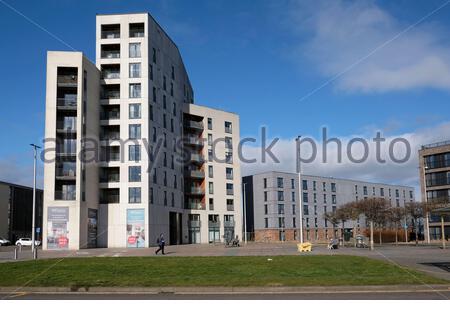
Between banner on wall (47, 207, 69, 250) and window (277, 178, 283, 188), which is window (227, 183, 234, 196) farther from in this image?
banner on wall (47, 207, 69, 250)

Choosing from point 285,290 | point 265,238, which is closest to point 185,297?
point 285,290

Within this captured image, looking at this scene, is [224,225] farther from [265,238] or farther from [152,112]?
[152,112]

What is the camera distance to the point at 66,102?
61.2 meters

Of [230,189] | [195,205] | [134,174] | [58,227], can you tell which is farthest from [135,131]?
[230,189]

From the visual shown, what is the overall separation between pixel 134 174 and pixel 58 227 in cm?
1293

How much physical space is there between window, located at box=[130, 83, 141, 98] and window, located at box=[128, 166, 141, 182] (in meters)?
10.2

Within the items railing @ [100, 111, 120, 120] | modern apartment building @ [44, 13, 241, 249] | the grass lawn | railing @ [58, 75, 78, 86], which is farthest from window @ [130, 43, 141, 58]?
the grass lawn

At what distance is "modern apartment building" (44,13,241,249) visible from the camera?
59719 mm

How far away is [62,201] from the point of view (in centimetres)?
5878

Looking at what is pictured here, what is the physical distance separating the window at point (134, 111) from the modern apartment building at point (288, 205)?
49689 mm

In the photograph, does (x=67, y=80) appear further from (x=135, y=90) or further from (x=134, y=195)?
(x=134, y=195)

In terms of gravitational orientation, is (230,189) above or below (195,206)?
above

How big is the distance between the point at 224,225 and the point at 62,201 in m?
37.7

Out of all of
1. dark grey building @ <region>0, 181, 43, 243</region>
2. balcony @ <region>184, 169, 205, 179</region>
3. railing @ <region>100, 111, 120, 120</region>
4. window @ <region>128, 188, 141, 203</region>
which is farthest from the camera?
dark grey building @ <region>0, 181, 43, 243</region>
